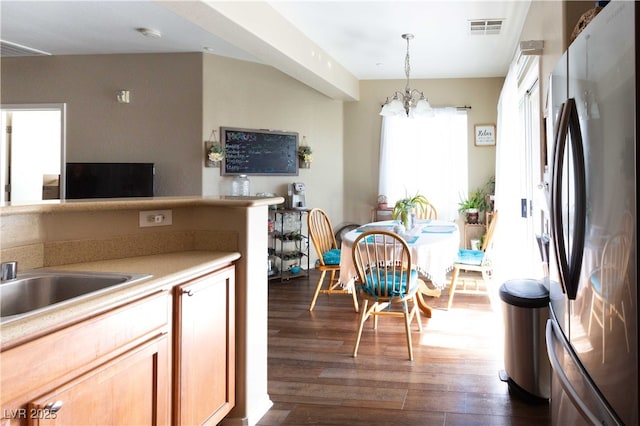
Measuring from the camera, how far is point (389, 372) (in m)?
2.90

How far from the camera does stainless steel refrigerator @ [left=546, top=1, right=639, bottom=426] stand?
39.4 inches

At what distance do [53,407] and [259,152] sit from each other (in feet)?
15.5

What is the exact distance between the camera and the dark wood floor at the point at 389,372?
2361 mm

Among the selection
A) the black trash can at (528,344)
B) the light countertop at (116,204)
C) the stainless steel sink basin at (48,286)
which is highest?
the light countertop at (116,204)

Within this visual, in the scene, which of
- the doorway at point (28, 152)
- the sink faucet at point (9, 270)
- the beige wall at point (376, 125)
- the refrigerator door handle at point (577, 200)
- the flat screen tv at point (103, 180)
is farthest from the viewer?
the doorway at point (28, 152)

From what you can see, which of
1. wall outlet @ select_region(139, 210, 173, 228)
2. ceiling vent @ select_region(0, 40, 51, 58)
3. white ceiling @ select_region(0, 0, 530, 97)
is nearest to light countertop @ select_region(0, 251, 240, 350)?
wall outlet @ select_region(139, 210, 173, 228)

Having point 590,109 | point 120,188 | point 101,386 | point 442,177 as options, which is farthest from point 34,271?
point 442,177

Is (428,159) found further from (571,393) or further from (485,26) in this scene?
(571,393)

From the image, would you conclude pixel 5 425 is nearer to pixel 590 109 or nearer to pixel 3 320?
pixel 3 320

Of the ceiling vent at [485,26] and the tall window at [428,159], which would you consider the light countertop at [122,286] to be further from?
the tall window at [428,159]

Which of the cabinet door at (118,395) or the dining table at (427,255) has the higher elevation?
the dining table at (427,255)

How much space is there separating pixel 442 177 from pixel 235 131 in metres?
2.83

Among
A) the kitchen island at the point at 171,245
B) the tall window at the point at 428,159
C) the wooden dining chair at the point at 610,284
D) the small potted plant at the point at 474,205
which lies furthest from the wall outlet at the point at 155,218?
the small potted plant at the point at 474,205

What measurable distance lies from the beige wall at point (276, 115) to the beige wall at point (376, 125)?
0.17 metres
